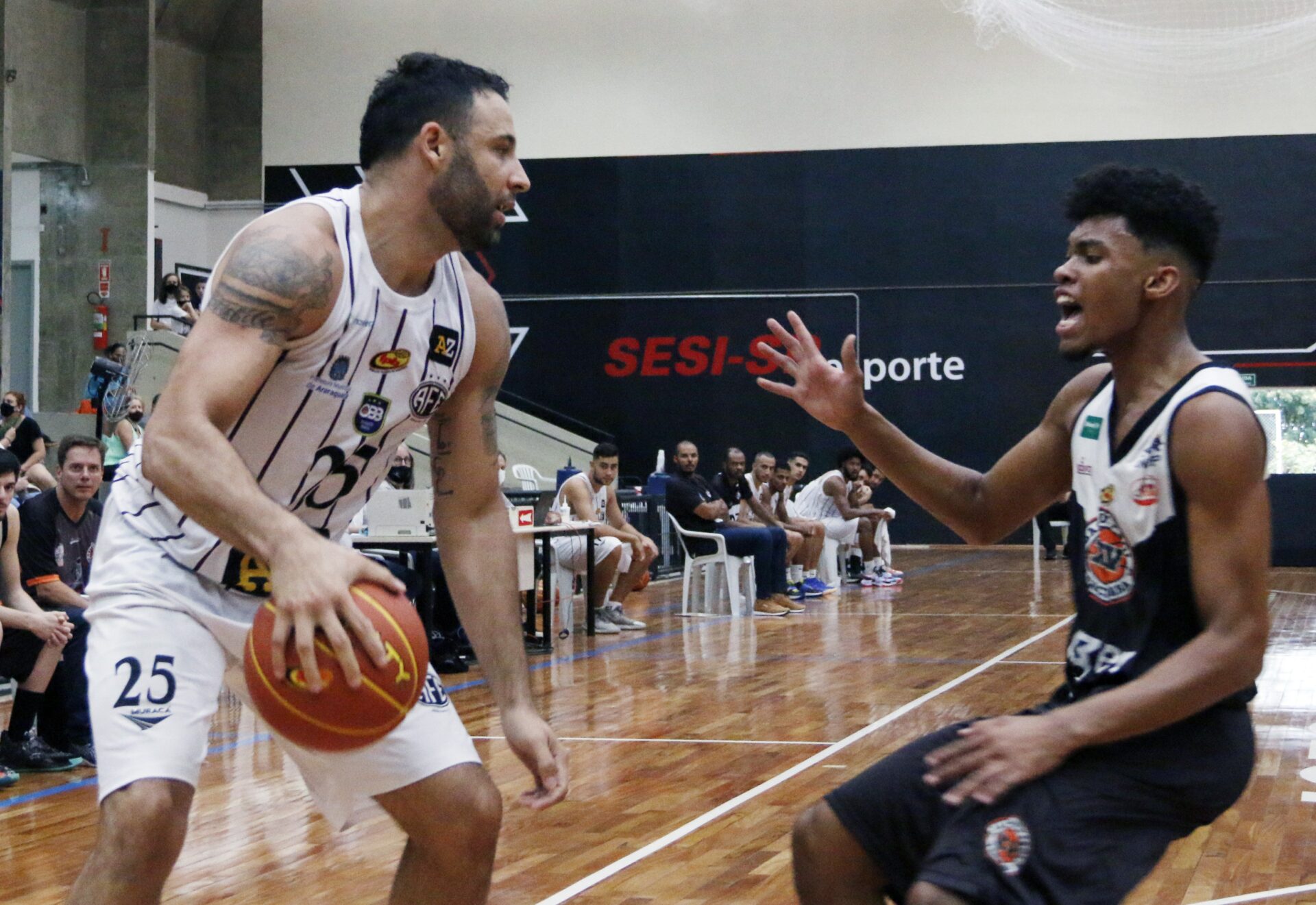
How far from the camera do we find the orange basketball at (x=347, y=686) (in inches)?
84.6

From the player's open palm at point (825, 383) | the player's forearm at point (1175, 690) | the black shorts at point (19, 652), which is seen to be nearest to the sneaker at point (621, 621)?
the black shorts at point (19, 652)

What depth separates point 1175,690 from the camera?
83.6 inches

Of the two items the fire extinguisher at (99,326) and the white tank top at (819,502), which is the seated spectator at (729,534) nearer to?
the white tank top at (819,502)

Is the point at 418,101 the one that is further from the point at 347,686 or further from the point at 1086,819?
the point at 1086,819

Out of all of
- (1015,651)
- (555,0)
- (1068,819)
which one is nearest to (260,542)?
(1068,819)

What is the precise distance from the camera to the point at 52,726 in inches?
240

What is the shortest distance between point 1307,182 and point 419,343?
18119mm

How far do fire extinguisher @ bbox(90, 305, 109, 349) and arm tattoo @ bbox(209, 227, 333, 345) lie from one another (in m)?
17.0

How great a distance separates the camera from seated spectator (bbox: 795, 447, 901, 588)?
14.5 meters

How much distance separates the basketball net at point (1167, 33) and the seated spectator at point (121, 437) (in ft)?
28.6

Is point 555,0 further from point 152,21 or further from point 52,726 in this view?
point 52,726

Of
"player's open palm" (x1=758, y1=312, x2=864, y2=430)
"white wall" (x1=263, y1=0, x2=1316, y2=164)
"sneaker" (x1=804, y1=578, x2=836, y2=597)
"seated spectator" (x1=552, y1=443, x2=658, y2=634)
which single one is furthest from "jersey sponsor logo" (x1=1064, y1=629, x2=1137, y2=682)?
"white wall" (x1=263, y1=0, x2=1316, y2=164)

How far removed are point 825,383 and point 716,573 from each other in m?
9.81

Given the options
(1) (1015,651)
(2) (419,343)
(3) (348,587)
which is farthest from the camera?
A: (1) (1015,651)
